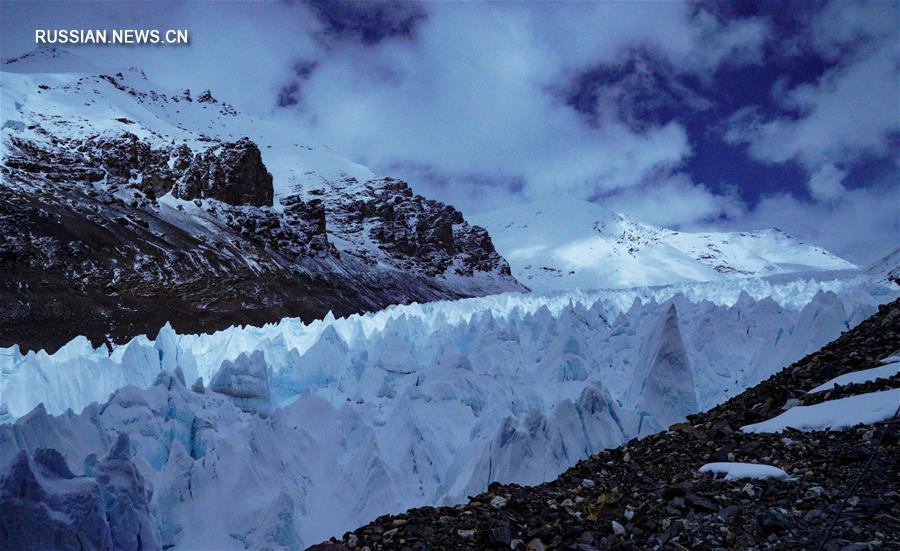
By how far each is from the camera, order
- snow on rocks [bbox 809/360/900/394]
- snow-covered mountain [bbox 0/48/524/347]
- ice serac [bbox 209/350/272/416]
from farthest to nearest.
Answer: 1. snow-covered mountain [bbox 0/48/524/347]
2. ice serac [bbox 209/350/272/416]
3. snow on rocks [bbox 809/360/900/394]

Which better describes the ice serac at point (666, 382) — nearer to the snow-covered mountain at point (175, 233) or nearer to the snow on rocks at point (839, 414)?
the snow on rocks at point (839, 414)

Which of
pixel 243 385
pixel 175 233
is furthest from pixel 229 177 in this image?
pixel 243 385

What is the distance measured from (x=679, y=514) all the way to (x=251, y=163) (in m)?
89.4

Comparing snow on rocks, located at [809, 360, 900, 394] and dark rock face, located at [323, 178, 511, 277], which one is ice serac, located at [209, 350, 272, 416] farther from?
dark rock face, located at [323, 178, 511, 277]

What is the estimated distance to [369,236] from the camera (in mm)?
109188

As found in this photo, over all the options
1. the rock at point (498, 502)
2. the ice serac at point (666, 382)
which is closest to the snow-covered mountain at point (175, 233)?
the ice serac at point (666, 382)

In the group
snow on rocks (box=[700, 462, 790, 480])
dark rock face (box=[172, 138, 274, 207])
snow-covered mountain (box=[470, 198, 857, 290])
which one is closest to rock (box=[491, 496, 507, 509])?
snow on rocks (box=[700, 462, 790, 480])

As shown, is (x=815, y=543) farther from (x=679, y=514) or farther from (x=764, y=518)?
(x=679, y=514)

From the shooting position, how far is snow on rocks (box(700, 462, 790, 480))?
3623mm

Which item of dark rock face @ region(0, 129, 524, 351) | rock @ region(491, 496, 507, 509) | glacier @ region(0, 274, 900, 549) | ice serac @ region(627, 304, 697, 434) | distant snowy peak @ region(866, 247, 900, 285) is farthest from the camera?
dark rock face @ region(0, 129, 524, 351)

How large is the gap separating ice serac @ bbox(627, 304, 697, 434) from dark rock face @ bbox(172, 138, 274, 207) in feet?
253

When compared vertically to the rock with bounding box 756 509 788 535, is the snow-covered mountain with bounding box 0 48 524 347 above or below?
above

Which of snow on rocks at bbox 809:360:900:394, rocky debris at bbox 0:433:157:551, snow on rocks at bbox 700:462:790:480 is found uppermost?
snow on rocks at bbox 809:360:900:394

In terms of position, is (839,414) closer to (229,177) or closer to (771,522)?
(771,522)
